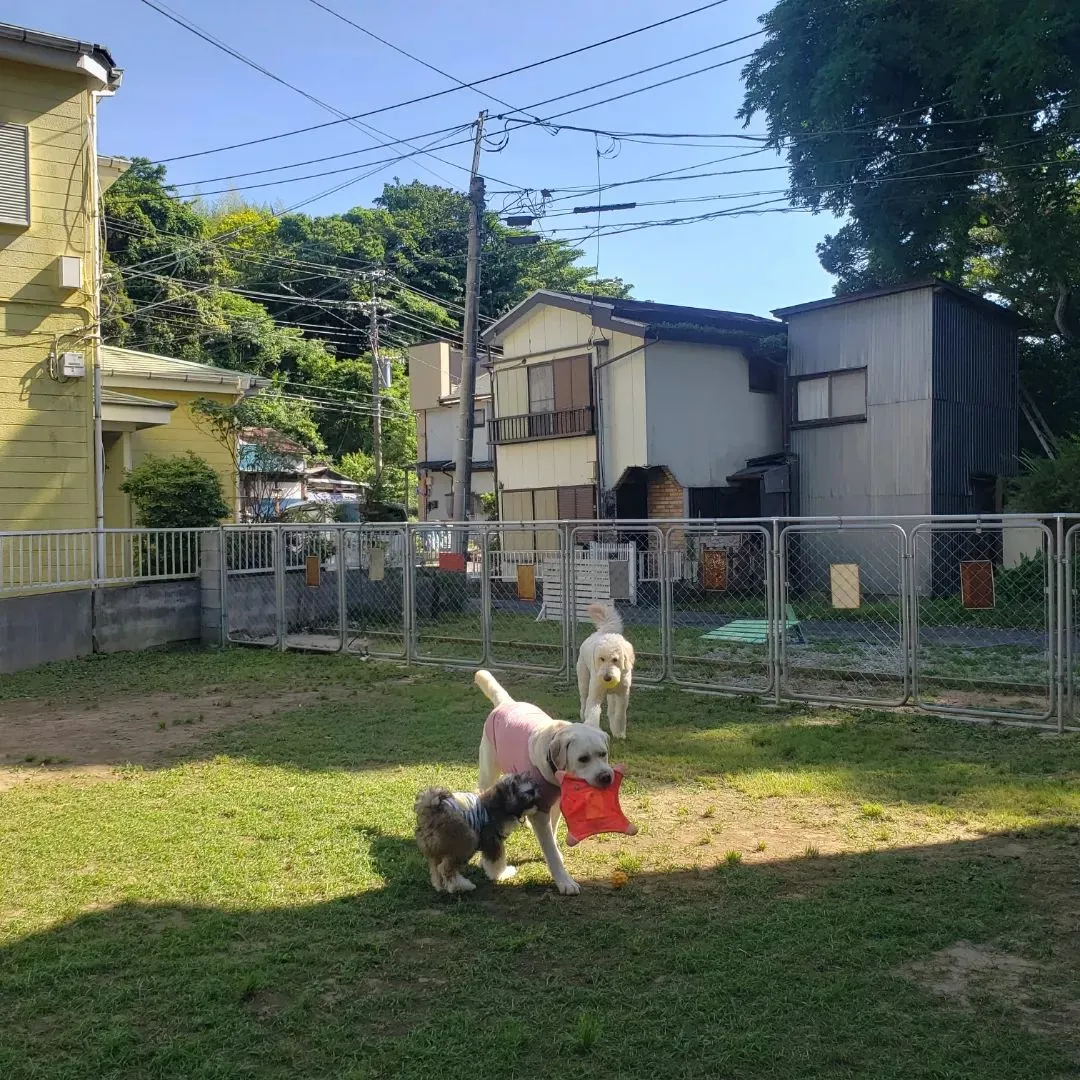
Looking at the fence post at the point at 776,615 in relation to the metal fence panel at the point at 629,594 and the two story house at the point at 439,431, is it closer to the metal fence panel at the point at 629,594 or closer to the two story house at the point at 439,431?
the metal fence panel at the point at 629,594

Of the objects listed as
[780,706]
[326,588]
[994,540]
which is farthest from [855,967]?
[994,540]

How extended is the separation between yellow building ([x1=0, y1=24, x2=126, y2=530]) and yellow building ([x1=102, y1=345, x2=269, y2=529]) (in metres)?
1.29

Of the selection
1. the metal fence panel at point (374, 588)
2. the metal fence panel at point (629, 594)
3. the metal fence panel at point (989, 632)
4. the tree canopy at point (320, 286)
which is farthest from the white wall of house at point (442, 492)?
the metal fence panel at point (629, 594)

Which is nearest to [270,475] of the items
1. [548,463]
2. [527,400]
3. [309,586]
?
[527,400]

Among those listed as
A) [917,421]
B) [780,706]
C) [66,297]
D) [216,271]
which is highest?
[216,271]

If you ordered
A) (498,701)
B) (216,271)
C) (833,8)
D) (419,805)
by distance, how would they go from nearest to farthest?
1. (419,805)
2. (498,701)
3. (833,8)
4. (216,271)

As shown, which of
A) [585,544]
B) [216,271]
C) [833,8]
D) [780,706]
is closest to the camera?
[780,706]

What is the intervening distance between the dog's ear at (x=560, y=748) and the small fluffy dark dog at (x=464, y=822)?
0.50 feet

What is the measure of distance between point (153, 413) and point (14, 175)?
395 centimetres

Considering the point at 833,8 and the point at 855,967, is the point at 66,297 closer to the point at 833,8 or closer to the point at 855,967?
the point at 855,967

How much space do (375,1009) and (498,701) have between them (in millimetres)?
2129

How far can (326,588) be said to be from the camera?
14.0 metres

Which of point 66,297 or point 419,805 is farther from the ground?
point 66,297

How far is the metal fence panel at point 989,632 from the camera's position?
8.02m
